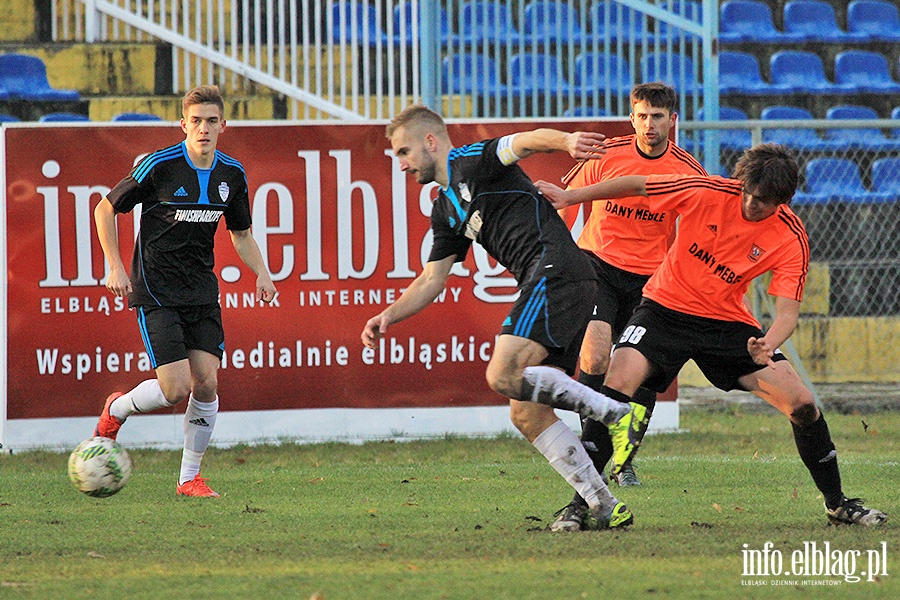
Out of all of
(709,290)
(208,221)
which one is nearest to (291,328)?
(208,221)

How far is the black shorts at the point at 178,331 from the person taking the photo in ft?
25.0

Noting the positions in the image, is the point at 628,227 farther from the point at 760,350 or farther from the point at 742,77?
the point at 742,77

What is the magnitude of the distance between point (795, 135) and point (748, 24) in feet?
8.65

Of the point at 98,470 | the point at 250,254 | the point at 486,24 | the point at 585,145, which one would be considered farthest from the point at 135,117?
the point at 585,145

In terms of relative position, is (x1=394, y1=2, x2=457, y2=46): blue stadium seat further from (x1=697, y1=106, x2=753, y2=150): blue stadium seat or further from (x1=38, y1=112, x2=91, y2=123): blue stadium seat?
(x1=38, y1=112, x2=91, y2=123): blue stadium seat

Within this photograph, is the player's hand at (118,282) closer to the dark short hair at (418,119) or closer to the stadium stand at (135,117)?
the dark short hair at (418,119)

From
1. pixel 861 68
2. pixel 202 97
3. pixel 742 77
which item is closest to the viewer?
pixel 202 97

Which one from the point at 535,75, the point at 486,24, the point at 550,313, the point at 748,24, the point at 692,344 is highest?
the point at 748,24

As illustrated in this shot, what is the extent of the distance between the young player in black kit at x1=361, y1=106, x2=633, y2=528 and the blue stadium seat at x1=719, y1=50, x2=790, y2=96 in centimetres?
1071

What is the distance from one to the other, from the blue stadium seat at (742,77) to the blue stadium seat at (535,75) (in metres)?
2.91

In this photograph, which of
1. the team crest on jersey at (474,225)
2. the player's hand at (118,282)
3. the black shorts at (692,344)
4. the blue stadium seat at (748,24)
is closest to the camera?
the team crest on jersey at (474,225)

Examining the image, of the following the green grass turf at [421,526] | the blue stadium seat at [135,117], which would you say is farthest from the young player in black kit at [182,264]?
the blue stadium seat at [135,117]

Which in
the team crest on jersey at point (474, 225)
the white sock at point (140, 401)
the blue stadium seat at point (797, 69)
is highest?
the blue stadium seat at point (797, 69)

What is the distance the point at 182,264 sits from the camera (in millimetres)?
7719
